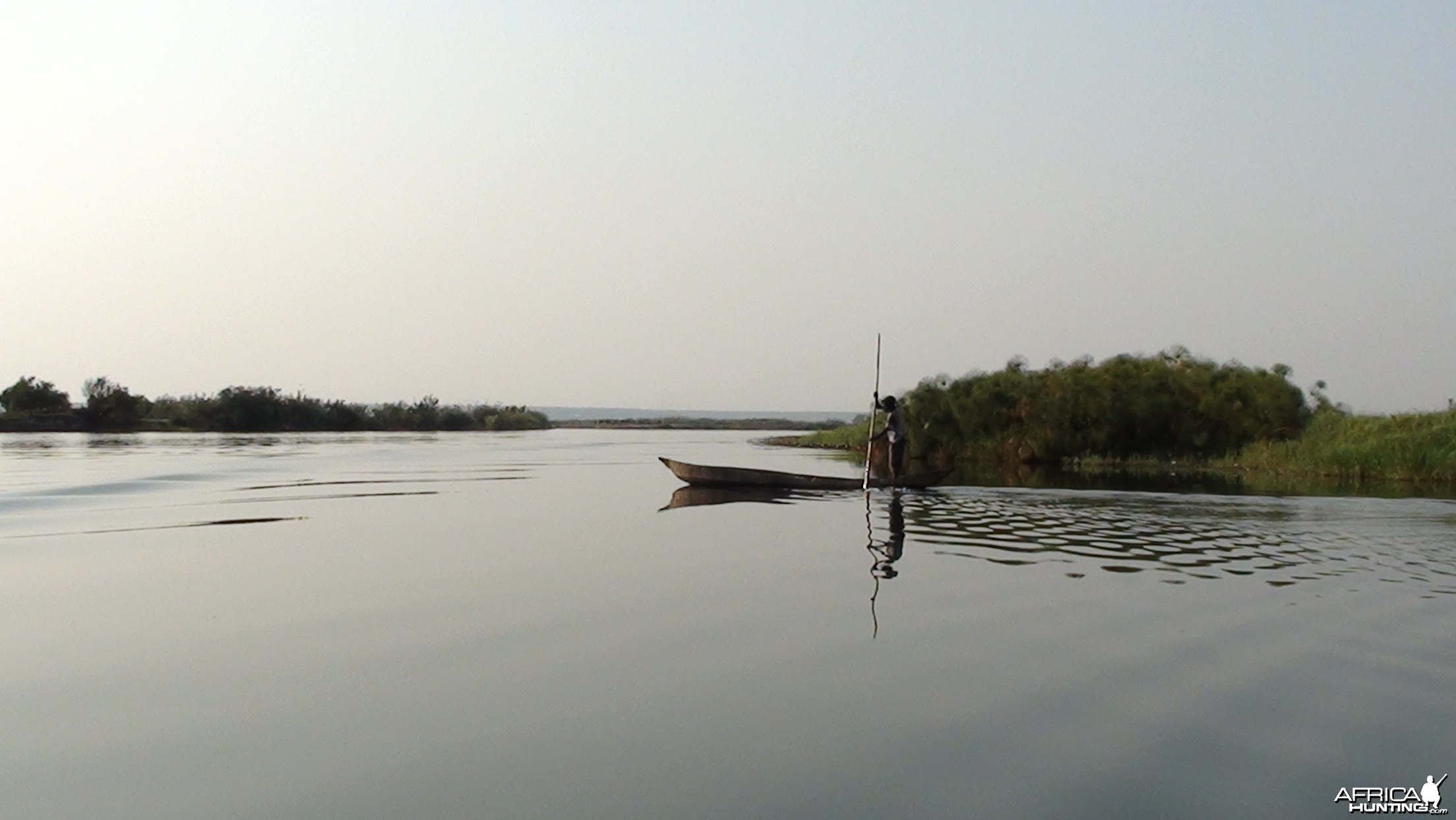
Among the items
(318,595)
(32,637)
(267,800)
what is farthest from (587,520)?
(267,800)

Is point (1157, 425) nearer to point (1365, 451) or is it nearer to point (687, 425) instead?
point (1365, 451)

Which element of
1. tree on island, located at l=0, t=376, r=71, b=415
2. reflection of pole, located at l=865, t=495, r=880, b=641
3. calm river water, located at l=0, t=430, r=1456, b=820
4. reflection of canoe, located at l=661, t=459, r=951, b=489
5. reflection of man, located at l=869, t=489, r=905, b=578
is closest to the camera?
calm river water, located at l=0, t=430, r=1456, b=820

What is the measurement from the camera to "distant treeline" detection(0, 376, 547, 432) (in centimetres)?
6938

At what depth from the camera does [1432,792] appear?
5664 mm

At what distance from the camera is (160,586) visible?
12023mm

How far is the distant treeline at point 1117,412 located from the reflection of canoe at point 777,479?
1637 centimetres

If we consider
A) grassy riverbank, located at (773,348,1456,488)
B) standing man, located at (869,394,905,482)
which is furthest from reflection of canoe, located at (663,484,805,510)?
grassy riverbank, located at (773,348,1456,488)

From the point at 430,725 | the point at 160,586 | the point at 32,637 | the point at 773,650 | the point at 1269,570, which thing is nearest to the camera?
the point at 430,725

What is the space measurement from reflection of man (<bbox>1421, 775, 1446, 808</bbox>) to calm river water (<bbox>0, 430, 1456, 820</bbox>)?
87 millimetres

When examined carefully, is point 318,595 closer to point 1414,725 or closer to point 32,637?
point 32,637

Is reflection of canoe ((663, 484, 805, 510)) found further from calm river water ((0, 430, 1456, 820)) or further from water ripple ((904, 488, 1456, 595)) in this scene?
calm river water ((0, 430, 1456, 820))

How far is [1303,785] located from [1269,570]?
25.6 ft
